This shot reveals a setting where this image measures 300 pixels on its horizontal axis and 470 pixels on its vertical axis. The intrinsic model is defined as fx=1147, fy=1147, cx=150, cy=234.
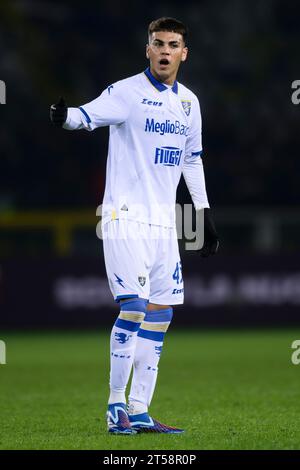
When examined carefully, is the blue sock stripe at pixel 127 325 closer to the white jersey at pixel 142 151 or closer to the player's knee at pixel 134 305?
the player's knee at pixel 134 305

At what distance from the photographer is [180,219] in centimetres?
1220

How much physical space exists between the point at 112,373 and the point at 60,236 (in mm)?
11934

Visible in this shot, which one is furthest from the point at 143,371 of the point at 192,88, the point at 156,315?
the point at 192,88

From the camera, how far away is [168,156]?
7.30m

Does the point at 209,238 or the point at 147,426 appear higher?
the point at 209,238

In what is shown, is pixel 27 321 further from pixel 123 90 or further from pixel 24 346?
pixel 123 90

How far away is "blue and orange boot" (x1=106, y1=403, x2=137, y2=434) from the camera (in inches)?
275

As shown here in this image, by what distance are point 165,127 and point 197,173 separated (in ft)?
1.75

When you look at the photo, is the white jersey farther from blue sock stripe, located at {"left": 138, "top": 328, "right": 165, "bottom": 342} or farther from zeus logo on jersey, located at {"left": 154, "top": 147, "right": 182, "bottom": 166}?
blue sock stripe, located at {"left": 138, "top": 328, "right": 165, "bottom": 342}

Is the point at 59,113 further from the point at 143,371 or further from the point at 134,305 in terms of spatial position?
the point at 143,371

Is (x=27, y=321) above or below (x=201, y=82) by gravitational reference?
below
